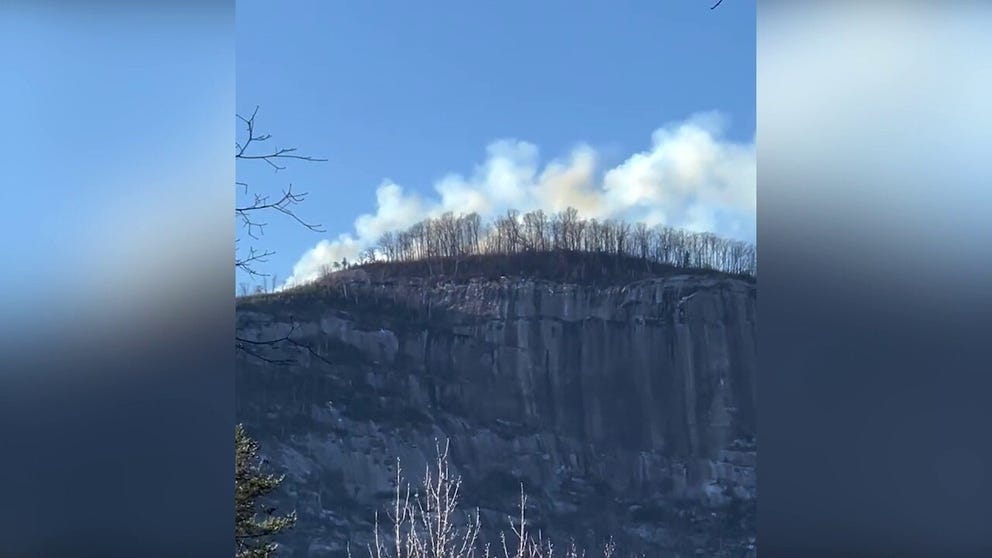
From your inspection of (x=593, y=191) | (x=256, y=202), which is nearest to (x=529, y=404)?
(x=593, y=191)

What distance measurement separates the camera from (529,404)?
22.9 ft

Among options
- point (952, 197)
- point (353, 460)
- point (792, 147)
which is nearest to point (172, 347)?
point (792, 147)

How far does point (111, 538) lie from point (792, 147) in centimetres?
164

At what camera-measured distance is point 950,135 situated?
1900 mm

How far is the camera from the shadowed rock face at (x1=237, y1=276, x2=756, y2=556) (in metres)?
6.66

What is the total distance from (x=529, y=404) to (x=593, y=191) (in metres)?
1.62

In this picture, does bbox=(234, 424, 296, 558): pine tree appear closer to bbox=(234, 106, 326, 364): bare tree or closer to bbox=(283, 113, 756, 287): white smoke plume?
bbox=(234, 106, 326, 364): bare tree

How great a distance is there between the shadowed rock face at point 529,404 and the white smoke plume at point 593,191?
452mm

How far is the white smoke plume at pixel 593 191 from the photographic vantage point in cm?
636

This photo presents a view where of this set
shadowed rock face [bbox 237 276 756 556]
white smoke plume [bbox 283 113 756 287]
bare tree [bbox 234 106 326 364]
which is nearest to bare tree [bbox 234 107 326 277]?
bare tree [bbox 234 106 326 364]

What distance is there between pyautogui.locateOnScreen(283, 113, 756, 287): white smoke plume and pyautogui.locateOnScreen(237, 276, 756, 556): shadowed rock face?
45 centimetres

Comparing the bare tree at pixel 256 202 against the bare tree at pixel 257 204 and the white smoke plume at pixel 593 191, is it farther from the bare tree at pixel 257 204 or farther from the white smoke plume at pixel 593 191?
the white smoke plume at pixel 593 191

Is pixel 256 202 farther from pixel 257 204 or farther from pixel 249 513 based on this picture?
pixel 249 513

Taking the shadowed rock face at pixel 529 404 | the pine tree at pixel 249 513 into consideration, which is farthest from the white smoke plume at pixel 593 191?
the pine tree at pixel 249 513
